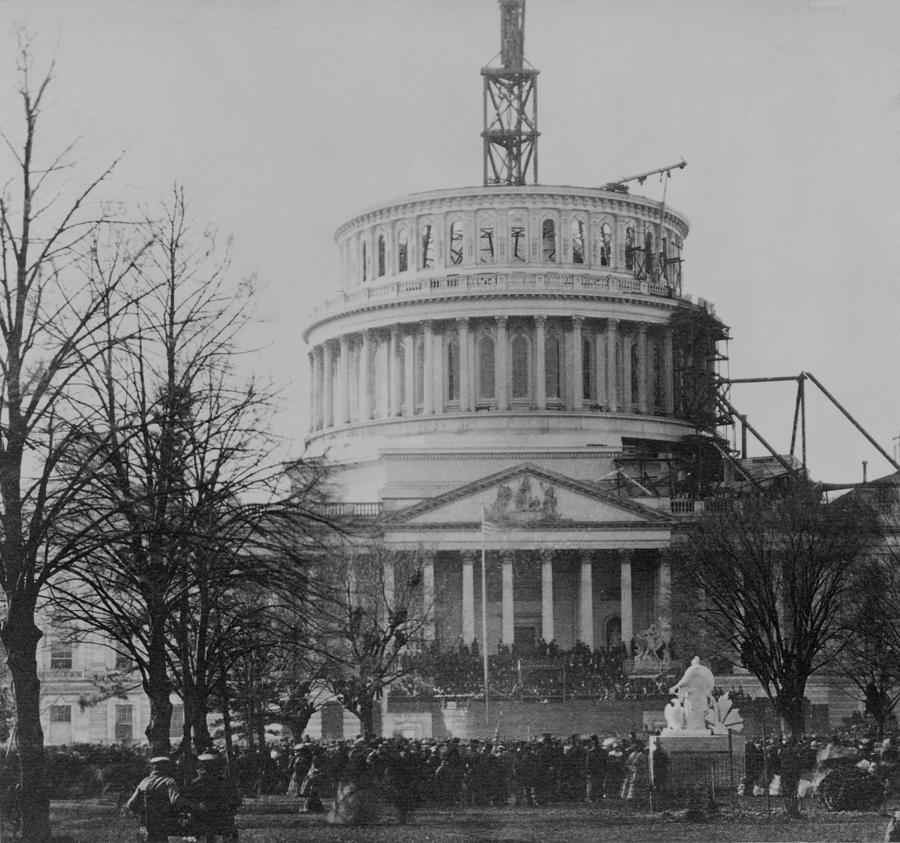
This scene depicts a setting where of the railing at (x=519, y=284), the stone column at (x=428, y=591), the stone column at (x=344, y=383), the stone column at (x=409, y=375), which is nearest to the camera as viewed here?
the stone column at (x=428, y=591)

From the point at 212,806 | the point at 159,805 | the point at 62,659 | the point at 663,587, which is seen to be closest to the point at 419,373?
the point at 663,587

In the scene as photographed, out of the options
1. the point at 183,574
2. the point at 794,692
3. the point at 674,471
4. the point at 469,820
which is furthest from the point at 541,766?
the point at 674,471

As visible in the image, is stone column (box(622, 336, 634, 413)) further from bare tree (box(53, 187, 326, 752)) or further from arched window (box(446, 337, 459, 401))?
bare tree (box(53, 187, 326, 752))

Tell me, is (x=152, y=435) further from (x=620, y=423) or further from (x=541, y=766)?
(x=620, y=423)

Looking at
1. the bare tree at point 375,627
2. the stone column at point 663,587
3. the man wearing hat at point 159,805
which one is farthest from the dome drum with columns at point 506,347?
the man wearing hat at point 159,805

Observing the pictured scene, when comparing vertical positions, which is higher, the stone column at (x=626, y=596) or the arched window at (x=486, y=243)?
the arched window at (x=486, y=243)

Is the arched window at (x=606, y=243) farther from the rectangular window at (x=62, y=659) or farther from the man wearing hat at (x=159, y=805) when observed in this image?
the man wearing hat at (x=159, y=805)
